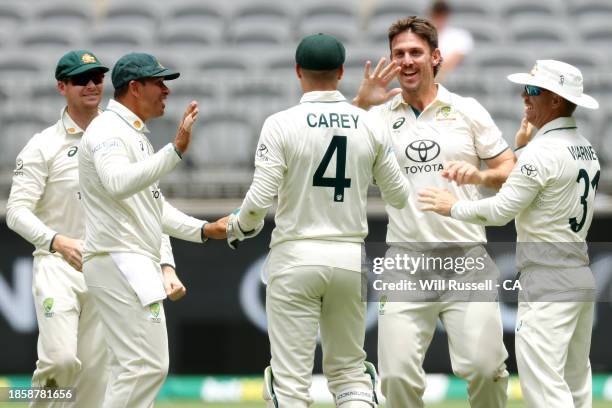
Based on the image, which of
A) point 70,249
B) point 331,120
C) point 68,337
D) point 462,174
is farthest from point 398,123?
point 68,337

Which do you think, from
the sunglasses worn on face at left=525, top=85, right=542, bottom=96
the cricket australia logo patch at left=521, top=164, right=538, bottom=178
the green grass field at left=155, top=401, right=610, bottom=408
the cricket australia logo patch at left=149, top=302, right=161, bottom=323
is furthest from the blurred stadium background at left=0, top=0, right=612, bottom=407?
the cricket australia logo patch at left=149, top=302, right=161, bottom=323

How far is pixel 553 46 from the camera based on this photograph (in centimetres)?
1305

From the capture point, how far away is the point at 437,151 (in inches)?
264

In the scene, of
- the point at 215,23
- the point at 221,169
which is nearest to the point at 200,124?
the point at 221,169

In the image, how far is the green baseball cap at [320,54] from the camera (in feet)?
19.7

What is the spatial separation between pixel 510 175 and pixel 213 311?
4.01 meters

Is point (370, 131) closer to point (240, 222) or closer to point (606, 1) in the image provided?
point (240, 222)

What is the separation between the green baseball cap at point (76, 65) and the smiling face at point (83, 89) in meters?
0.04

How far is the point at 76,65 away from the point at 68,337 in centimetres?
153

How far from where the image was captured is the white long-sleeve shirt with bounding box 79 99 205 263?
5.90 m

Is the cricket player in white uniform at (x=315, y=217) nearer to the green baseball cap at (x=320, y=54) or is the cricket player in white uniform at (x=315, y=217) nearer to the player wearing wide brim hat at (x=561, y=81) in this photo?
the green baseball cap at (x=320, y=54)

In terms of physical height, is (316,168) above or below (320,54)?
below

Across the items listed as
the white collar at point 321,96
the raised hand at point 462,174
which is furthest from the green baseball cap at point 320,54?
the raised hand at point 462,174

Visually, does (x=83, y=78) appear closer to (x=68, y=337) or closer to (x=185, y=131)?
(x=185, y=131)
